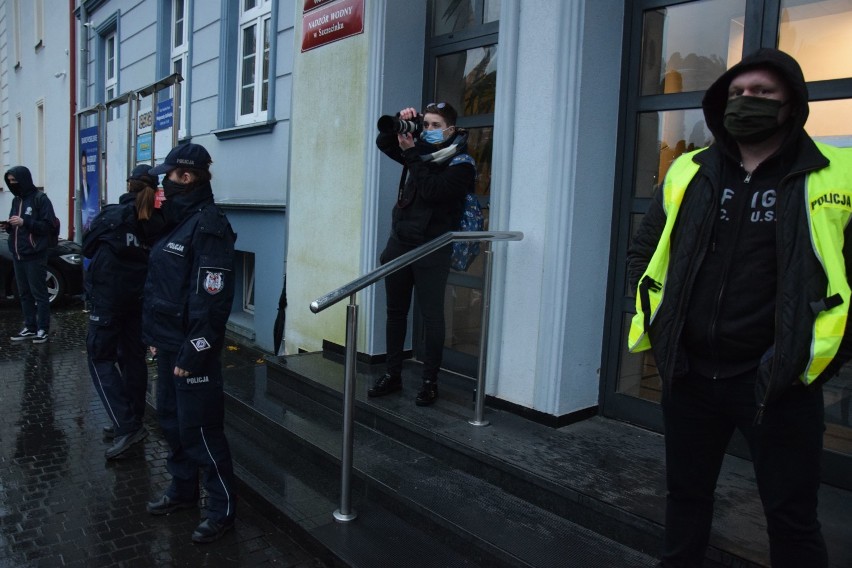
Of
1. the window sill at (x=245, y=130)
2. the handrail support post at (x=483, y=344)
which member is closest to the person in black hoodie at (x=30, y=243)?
the window sill at (x=245, y=130)

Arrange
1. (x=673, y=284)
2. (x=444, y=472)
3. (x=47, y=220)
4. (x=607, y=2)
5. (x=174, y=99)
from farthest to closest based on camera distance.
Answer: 1. (x=47, y=220)
2. (x=174, y=99)
3. (x=607, y=2)
4. (x=444, y=472)
5. (x=673, y=284)

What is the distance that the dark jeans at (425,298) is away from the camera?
3906 mm

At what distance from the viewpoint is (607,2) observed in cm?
362

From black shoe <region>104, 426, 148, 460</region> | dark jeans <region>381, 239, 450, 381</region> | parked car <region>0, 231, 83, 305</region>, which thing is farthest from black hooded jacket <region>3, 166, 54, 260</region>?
dark jeans <region>381, 239, 450, 381</region>

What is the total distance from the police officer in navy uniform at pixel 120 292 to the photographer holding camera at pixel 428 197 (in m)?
1.48

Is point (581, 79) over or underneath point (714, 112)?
over

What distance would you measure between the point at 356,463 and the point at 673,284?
6.78ft

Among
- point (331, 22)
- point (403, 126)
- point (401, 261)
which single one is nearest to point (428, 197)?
point (403, 126)

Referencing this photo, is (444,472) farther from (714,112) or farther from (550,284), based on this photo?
(714,112)

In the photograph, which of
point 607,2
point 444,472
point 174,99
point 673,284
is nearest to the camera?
point 673,284

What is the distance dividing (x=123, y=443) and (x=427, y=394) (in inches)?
76.6

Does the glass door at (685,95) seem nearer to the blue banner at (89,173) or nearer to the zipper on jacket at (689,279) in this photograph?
the zipper on jacket at (689,279)

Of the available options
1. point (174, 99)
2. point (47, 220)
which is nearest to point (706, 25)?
point (174, 99)

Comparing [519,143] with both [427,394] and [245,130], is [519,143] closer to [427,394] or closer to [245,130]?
[427,394]
